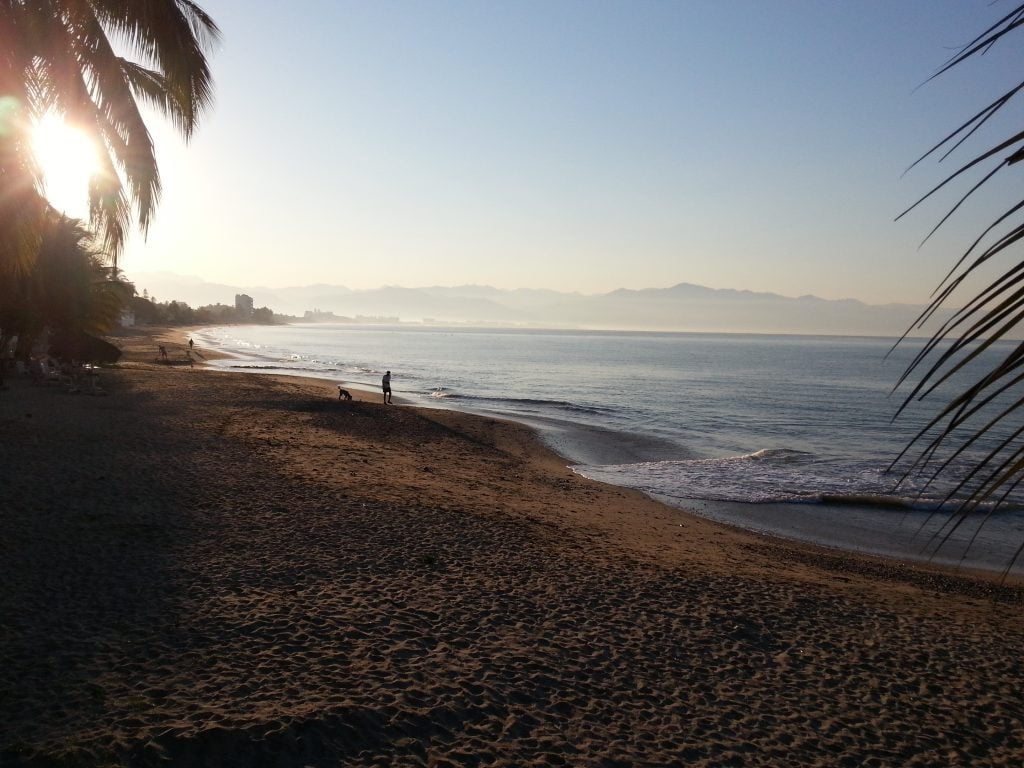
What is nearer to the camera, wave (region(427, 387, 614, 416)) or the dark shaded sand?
the dark shaded sand

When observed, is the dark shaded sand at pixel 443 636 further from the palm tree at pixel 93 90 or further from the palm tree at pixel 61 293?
the palm tree at pixel 61 293

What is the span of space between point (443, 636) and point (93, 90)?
29.1 ft

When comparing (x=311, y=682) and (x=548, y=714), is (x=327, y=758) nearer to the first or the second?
(x=311, y=682)

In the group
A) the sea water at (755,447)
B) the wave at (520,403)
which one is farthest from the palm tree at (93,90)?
the wave at (520,403)

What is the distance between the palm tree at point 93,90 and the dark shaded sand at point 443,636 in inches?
157

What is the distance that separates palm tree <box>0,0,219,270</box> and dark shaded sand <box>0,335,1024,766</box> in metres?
3.98

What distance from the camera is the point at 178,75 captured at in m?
9.86

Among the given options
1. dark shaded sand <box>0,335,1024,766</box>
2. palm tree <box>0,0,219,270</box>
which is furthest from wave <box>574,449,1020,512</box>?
palm tree <box>0,0,219,270</box>

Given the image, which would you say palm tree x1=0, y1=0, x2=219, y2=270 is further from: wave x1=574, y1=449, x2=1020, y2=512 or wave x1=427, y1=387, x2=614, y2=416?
wave x1=427, y1=387, x2=614, y2=416

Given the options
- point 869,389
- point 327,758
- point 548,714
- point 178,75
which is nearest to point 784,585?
point 548,714

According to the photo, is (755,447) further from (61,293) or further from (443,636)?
(61,293)

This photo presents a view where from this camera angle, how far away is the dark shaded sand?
4.80 meters

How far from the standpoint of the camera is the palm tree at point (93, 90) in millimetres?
8648

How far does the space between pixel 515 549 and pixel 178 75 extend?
8182 millimetres
